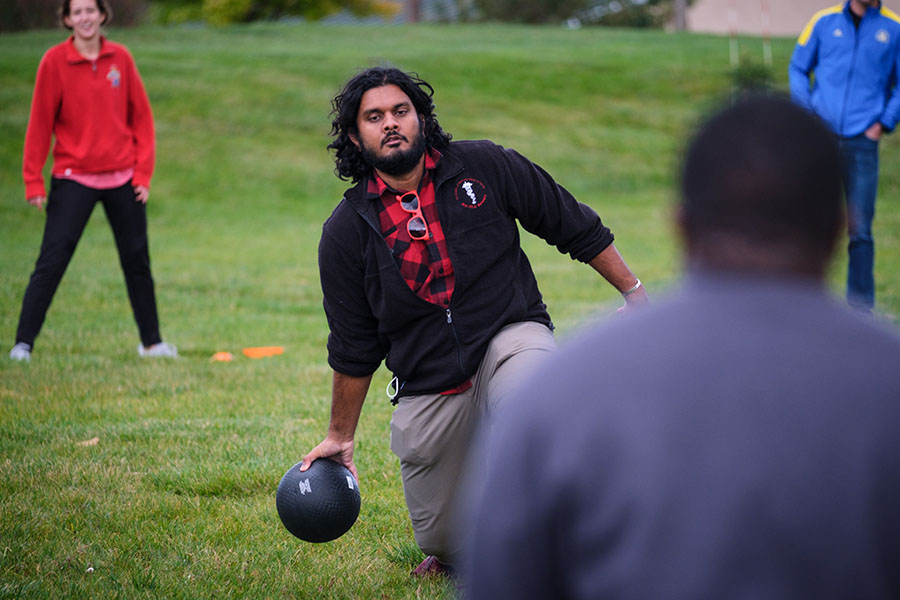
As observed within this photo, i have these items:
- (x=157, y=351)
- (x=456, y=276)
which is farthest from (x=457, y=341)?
(x=157, y=351)

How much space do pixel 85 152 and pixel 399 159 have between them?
4.54 metres

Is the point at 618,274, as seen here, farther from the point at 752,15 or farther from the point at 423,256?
the point at 752,15

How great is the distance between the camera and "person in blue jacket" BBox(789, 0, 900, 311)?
27.4 ft

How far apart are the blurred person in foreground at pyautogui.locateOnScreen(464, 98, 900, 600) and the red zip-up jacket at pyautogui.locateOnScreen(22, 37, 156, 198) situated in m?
7.04

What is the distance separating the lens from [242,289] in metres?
12.1

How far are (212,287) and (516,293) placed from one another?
27.3ft

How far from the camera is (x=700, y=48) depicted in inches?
1275

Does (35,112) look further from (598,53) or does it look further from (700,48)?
(700,48)

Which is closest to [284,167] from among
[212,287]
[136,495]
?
[212,287]

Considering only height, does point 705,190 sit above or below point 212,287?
above

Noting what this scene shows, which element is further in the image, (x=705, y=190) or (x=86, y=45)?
(x=86, y=45)

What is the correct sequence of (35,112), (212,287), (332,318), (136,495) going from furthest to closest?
(212,287) → (35,112) → (136,495) → (332,318)

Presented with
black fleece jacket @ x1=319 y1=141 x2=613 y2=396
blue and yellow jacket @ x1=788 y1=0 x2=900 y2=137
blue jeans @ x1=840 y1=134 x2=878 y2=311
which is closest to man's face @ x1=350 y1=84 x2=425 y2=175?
black fleece jacket @ x1=319 y1=141 x2=613 y2=396

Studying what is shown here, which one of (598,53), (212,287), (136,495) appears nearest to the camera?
(136,495)
